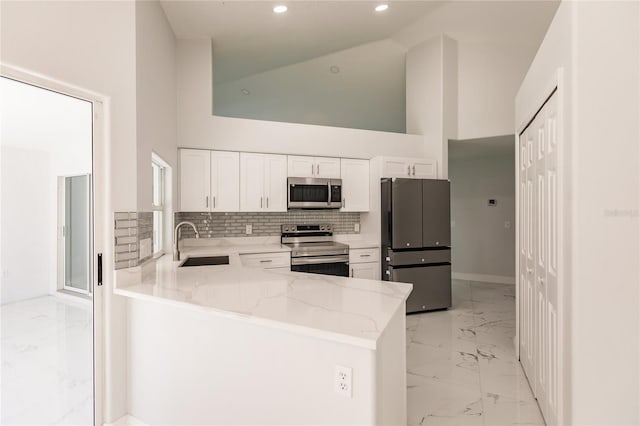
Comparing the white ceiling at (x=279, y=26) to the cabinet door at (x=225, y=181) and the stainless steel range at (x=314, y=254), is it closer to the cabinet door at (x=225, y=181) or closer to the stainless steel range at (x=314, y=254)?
the cabinet door at (x=225, y=181)

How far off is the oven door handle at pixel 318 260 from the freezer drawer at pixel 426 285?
0.61m

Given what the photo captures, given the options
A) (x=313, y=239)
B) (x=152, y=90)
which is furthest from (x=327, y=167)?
→ (x=152, y=90)

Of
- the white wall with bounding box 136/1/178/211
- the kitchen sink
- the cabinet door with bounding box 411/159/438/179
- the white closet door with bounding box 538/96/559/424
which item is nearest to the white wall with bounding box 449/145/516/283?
the cabinet door with bounding box 411/159/438/179

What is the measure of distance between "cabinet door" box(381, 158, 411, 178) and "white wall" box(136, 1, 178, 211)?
2.59 metres

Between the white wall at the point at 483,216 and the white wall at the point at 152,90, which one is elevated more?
the white wall at the point at 152,90

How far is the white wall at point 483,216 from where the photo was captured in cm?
613

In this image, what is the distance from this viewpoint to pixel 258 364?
1.54 meters

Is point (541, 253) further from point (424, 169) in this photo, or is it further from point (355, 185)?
point (355, 185)

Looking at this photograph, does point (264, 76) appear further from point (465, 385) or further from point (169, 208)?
point (465, 385)

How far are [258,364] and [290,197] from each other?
2.84 metres

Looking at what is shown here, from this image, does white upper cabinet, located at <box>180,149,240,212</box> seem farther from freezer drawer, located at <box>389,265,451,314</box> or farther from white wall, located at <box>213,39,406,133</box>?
freezer drawer, located at <box>389,265,451,314</box>

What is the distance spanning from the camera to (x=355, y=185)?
4617 mm

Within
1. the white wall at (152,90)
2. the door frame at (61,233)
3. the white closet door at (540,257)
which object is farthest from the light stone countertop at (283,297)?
the white closet door at (540,257)

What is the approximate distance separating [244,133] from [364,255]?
7.21 ft
